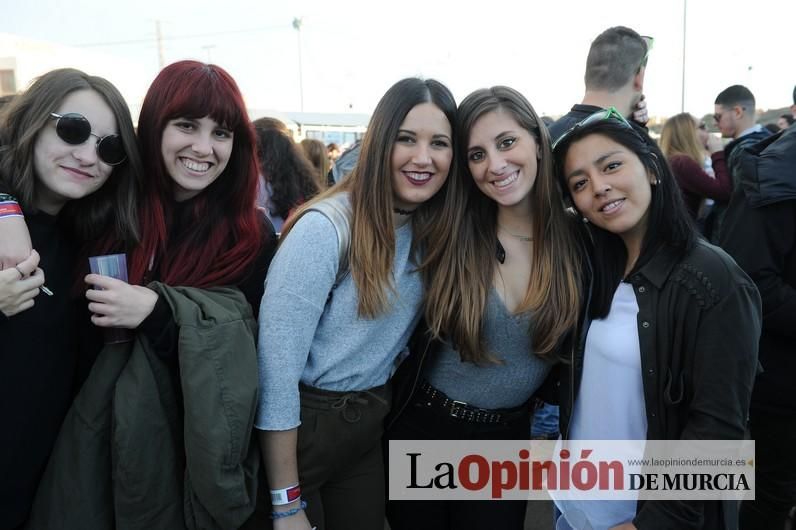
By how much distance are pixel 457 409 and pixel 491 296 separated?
0.50 meters

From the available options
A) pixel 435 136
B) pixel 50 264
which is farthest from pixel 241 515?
pixel 435 136

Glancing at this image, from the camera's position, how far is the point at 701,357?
1.67m

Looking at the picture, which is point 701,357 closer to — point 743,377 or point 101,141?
point 743,377

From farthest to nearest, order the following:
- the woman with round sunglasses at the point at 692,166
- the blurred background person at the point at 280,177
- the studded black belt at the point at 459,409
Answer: the woman with round sunglasses at the point at 692,166 < the blurred background person at the point at 280,177 < the studded black belt at the point at 459,409

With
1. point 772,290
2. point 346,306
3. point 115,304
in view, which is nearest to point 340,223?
point 346,306

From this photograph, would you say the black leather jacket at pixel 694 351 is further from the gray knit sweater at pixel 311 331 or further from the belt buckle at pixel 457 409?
the gray knit sweater at pixel 311 331

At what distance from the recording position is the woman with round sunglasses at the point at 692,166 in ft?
14.9

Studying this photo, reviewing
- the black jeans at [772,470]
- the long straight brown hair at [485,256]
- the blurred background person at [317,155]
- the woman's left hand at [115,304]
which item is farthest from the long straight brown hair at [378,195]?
the blurred background person at [317,155]

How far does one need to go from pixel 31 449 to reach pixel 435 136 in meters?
1.72

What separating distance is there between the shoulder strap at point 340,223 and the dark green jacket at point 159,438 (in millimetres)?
426

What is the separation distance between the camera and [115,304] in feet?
5.12

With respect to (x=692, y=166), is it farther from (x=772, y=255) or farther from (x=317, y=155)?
(x=317, y=155)

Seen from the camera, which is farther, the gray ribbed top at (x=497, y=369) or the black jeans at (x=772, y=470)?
the black jeans at (x=772, y=470)

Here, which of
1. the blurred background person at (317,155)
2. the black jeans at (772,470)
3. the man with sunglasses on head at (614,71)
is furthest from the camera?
the blurred background person at (317,155)
